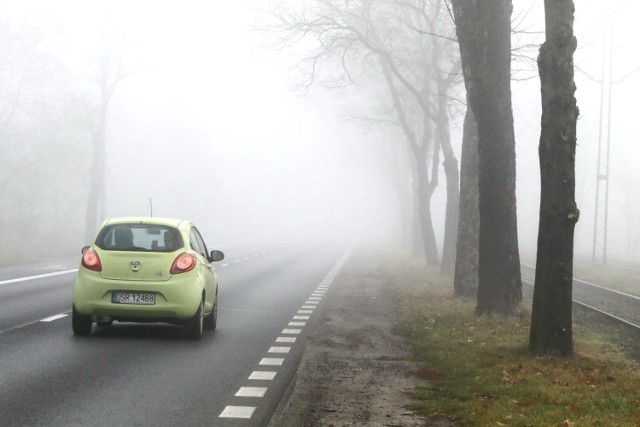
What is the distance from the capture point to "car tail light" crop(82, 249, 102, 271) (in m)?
13.1

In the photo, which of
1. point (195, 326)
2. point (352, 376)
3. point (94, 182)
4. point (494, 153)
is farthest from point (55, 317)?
point (94, 182)

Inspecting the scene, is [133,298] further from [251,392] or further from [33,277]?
[33,277]

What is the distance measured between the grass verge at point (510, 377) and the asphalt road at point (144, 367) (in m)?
1.63

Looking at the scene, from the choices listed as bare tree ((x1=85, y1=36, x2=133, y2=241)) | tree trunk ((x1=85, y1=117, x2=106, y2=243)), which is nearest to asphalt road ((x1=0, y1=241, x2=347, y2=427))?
tree trunk ((x1=85, y1=117, x2=106, y2=243))

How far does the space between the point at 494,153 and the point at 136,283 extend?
5.91m

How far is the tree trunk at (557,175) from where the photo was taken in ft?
36.1

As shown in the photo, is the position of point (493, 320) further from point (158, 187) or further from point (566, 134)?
point (158, 187)

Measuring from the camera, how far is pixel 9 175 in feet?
187

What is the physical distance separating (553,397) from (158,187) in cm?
9290

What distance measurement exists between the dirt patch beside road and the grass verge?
261 millimetres

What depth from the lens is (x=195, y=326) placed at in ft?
43.9

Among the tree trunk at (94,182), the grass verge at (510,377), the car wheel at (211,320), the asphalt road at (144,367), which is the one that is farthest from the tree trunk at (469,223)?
the tree trunk at (94,182)

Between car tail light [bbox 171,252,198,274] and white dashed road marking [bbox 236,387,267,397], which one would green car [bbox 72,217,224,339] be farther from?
white dashed road marking [bbox 236,387,267,397]

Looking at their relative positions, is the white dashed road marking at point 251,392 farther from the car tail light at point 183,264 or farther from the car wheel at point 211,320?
the car wheel at point 211,320
